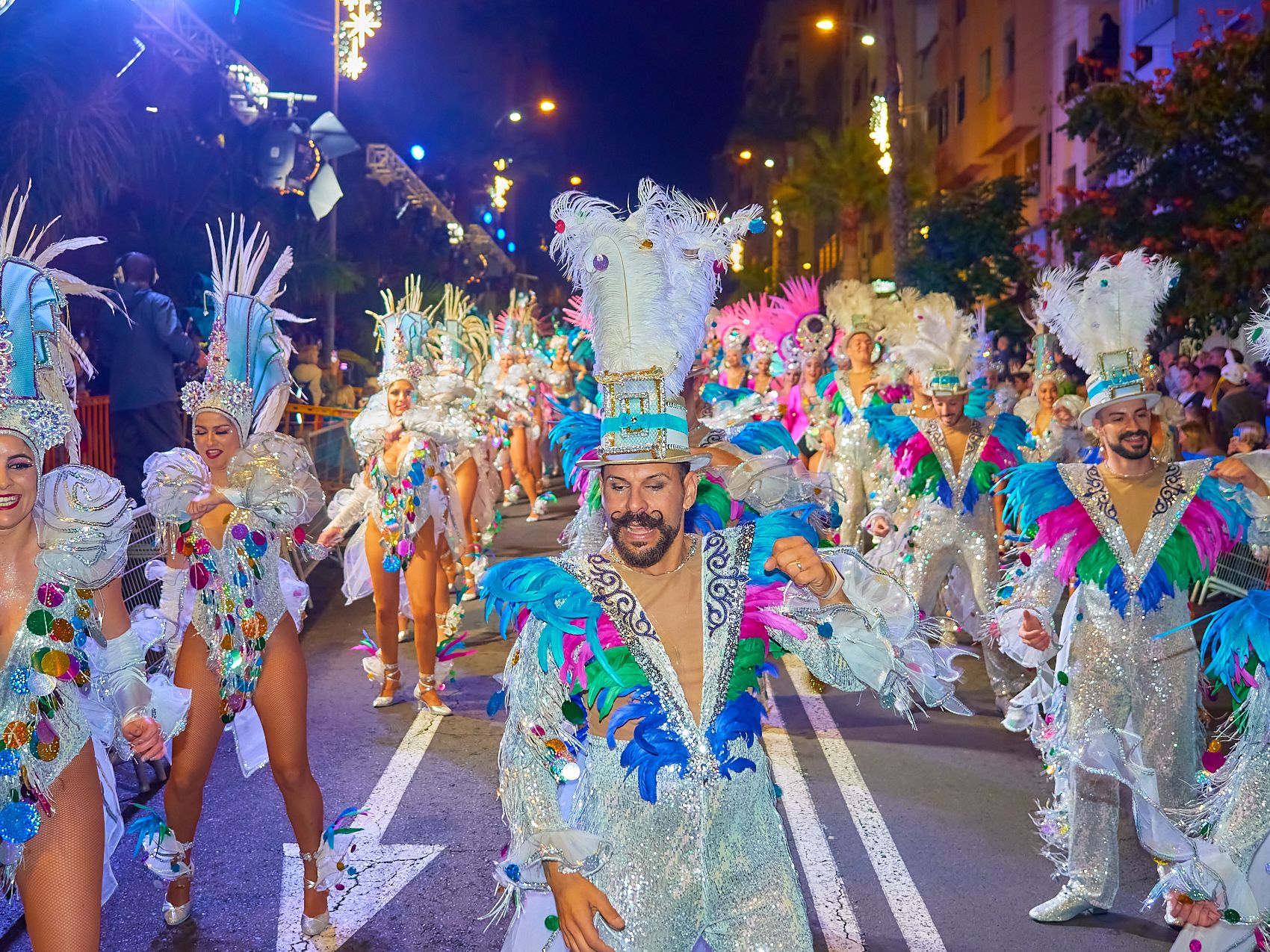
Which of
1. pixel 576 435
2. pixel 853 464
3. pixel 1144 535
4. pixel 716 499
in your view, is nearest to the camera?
pixel 1144 535

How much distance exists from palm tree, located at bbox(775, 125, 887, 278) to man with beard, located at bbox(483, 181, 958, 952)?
4231cm

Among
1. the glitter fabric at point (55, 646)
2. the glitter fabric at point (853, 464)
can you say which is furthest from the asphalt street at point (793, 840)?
the glitter fabric at point (853, 464)

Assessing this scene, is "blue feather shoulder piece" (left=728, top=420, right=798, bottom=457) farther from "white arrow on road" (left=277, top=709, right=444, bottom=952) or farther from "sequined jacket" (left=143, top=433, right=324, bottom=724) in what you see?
"white arrow on road" (left=277, top=709, right=444, bottom=952)

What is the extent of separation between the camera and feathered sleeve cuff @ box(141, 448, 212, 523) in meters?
5.09

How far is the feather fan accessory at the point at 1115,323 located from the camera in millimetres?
5656

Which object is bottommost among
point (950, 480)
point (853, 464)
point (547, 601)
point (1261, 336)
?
point (853, 464)

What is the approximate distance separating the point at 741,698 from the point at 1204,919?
6.65 ft

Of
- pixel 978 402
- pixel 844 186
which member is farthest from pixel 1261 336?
pixel 844 186

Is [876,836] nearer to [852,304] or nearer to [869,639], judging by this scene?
[869,639]

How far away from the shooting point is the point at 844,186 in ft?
147

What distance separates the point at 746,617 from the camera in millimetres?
3529

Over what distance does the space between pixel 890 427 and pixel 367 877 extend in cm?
483

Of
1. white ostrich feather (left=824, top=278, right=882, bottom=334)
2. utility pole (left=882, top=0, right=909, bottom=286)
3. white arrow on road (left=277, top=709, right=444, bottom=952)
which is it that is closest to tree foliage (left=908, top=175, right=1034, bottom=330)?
utility pole (left=882, top=0, right=909, bottom=286)

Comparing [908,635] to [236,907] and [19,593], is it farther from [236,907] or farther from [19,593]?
[236,907]
